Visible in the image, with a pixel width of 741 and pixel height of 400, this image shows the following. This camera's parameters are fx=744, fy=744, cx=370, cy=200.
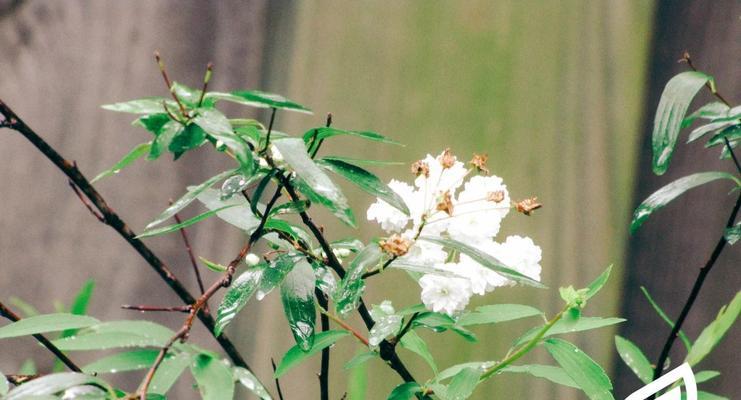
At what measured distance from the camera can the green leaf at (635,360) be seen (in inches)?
22.6

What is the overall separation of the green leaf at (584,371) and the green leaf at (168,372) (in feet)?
0.74

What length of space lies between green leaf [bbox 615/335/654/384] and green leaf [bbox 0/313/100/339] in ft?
1.28

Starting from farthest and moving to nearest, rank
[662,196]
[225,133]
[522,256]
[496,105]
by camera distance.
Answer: [496,105]
[662,196]
[522,256]
[225,133]

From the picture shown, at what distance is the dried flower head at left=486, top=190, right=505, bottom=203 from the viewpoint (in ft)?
1.55

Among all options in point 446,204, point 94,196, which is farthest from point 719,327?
point 94,196

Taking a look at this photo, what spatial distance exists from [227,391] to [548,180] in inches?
17.3

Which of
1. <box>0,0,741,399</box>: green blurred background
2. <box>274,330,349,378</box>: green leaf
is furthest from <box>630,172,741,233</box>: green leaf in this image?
<box>274,330,349,378</box>: green leaf

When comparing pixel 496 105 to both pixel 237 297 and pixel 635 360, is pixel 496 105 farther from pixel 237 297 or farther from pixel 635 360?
pixel 237 297

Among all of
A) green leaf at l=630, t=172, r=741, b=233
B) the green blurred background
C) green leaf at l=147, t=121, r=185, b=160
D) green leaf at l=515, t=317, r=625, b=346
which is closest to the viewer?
green leaf at l=147, t=121, r=185, b=160

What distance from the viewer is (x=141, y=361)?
45 cm

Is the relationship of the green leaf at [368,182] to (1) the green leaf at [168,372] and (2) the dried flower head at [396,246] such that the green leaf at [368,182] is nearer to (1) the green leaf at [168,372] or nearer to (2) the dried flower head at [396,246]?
(2) the dried flower head at [396,246]

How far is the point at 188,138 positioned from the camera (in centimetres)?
38

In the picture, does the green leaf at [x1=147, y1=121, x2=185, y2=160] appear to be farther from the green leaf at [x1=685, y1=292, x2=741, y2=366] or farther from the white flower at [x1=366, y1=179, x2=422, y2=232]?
the green leaf at [x1=685, y1=292, x2=741, y2=366]

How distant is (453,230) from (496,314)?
0.23 feet
